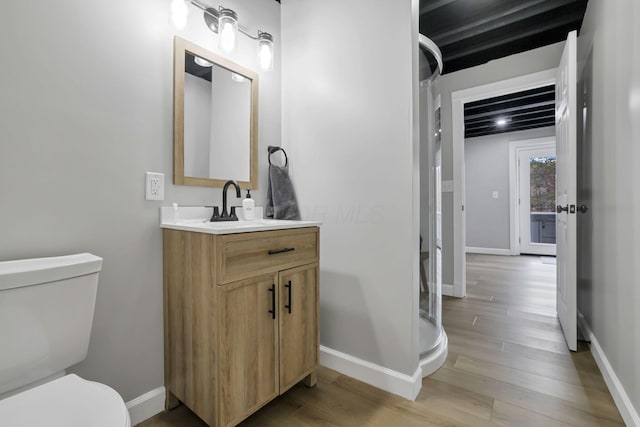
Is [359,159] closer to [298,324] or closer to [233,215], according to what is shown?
[233,215]

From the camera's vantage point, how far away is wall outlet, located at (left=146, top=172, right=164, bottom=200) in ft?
4.43

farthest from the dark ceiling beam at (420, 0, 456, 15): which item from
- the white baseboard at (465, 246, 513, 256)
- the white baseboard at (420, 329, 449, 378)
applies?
the white baseboard at (465, 246, 513, 256)

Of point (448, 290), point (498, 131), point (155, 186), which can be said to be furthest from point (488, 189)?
point (155, 186)

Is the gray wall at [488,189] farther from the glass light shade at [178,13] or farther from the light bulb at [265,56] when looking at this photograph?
the glass light shade at [178,13]

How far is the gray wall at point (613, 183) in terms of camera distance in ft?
4.18

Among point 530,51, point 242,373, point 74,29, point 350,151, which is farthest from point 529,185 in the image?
point 74,29

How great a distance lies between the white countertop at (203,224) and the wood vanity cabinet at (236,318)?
27mm

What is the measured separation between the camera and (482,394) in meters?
1.52

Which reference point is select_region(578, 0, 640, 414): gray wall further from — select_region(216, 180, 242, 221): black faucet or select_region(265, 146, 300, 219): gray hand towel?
select_region(216, 180, 242, 221): black faucet

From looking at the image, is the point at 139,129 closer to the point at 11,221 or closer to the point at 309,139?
the point at 11,221

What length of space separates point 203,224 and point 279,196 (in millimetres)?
601

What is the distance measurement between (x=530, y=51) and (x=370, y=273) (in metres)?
2.67

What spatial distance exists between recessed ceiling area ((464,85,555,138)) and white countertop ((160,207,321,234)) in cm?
375

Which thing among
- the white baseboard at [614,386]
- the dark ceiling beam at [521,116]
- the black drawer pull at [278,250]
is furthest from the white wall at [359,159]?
the dark ceiling beam at [521,116]
